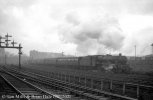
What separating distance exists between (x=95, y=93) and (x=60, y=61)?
41400 mm

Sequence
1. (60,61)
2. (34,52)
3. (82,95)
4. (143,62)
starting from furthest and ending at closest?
(34,52)
(60,61)
(143,62)
(82,95)

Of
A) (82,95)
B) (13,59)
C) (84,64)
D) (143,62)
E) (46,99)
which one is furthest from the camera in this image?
(13,59)

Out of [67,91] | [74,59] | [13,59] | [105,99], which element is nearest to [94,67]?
[74,59]

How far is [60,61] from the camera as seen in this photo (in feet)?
181

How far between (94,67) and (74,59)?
8.04 meters

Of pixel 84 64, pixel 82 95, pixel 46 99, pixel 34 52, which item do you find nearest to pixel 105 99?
pixel 82 95

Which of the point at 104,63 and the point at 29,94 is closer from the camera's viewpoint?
the point at 29,94

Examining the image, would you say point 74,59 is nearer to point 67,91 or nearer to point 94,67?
point 94,67

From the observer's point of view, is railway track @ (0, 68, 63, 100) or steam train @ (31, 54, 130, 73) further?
steam train @ (31, 54, 130, 73)

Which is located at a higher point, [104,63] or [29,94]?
[104,63]

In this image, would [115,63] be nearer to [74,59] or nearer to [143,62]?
[74,59]

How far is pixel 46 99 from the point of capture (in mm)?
11328

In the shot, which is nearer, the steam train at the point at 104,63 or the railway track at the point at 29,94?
the railway track at the point at 29,94

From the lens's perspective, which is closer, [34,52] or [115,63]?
[115,63]
